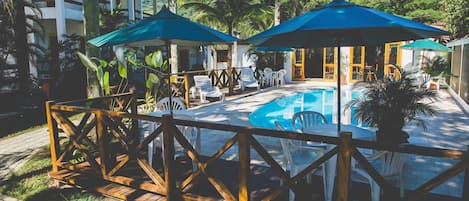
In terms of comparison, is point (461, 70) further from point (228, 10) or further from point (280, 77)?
point (228, 10)

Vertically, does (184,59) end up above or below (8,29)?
below

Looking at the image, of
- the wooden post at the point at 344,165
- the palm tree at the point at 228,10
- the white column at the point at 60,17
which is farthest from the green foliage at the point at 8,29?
the wooden post at the point at 344,165

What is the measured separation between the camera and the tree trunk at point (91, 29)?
6295mm

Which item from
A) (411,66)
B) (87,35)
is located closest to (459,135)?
(87,35)

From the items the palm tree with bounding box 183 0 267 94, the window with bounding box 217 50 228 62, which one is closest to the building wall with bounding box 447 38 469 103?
the palm tree with bounding box 183 0 267 94

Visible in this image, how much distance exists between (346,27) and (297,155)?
5.26ft

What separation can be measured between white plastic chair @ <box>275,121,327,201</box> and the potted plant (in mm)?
1202

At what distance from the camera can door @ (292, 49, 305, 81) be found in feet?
64.0

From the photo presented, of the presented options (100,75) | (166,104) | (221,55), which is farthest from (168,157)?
(221,55)

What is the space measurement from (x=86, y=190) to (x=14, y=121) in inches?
257

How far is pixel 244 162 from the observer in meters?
3.26

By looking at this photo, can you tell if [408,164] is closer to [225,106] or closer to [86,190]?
[86,190]

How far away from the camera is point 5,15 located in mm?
10898

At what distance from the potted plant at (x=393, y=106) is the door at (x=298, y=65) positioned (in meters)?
14.7
